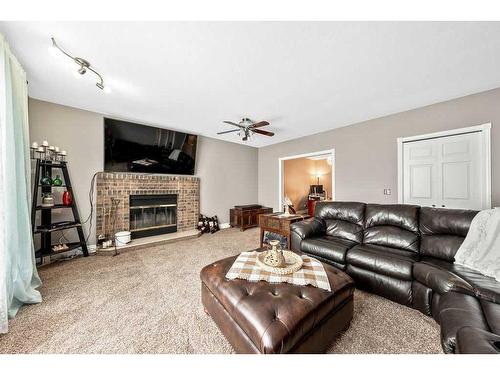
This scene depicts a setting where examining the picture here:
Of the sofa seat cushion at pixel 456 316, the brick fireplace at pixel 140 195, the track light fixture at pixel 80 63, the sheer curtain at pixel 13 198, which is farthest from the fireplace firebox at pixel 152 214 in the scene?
the sofa seat cushion at pixel 456 316

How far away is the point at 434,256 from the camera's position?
1960 mm

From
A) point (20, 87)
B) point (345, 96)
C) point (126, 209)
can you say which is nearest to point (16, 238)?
point (20, 87)

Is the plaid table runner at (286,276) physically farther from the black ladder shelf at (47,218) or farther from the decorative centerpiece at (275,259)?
the black ladder shelf at (47,218)

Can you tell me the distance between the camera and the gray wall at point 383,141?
2.49 metres

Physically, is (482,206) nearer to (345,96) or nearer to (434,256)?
(434,256)

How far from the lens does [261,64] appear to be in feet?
6.48

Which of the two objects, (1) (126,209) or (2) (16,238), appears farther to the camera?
(1) (126,209)

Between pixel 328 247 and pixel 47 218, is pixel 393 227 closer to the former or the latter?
pixel 328 247

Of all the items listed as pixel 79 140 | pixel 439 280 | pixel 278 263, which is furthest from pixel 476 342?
pixel 79 140

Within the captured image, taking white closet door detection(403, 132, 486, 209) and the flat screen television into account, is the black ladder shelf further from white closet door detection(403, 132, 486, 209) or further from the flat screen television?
white closet door detection(403, 132, 486, 209)

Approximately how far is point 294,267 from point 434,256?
5.54 feet

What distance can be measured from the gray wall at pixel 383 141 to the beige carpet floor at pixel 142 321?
7.80 feet

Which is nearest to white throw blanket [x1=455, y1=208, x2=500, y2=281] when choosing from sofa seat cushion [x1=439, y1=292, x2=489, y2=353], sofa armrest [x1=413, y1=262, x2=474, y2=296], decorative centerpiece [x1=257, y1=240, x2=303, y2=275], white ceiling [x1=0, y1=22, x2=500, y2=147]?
sofa armrest [x1=413, y1=262, x2=474, y2=296]

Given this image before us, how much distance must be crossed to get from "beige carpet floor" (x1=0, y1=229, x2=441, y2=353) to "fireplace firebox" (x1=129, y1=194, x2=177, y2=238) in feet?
4.51
